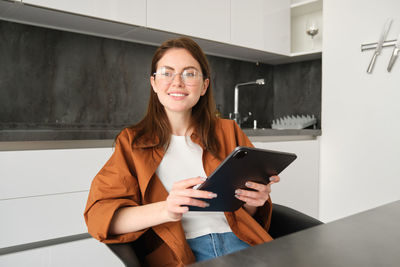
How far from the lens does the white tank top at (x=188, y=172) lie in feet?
3.36

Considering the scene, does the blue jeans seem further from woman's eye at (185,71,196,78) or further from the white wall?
the white wall

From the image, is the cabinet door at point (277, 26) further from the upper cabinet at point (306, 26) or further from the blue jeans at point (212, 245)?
the blue jeans at point (212, 245)

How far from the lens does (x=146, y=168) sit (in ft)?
3.30

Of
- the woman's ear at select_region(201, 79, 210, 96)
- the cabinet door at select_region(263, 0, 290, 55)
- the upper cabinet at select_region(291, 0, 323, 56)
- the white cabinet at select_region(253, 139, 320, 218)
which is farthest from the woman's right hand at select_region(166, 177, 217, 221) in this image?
the upper cabinet at select_region(291, 0, 323, 56)

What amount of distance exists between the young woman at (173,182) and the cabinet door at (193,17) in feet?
3.53

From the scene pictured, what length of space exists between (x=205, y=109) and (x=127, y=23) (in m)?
1.04

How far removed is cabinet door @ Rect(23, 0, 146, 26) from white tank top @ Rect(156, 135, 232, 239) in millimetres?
1100

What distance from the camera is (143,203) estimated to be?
981 mm

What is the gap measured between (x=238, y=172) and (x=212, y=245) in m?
0.35

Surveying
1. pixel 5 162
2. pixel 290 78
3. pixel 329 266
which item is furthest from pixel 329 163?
pixel 329 266

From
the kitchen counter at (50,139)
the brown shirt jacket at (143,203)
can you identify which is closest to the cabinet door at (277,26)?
the kitchen counter at (50,139)

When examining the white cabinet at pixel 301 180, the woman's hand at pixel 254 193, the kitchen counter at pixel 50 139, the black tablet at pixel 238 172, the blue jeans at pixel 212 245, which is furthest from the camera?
the white cabinet at pixel 301 180

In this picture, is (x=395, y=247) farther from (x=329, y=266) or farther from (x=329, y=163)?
(x=329, y=163)

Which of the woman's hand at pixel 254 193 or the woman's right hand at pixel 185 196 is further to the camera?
the woman's hand at pixel 254 193
